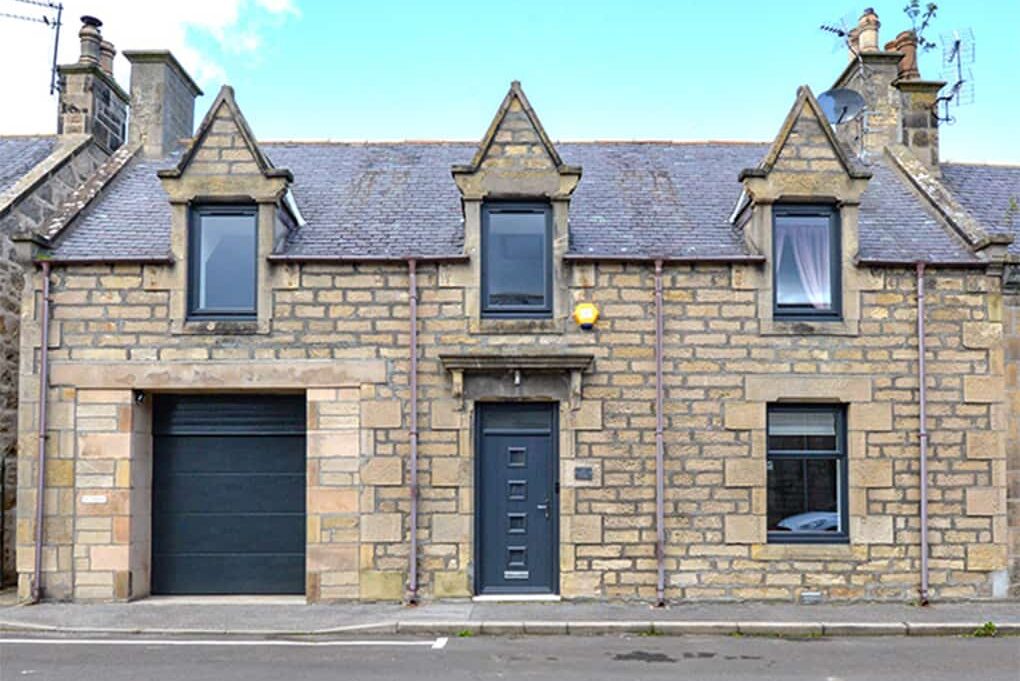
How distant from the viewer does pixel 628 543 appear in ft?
40.1

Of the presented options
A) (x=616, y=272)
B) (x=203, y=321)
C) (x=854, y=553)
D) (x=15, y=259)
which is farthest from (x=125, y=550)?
(x=854, y=553)

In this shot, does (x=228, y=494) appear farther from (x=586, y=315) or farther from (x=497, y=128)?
(x=497, y=128)

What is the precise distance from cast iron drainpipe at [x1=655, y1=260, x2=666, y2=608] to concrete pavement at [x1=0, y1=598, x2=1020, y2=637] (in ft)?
1.33

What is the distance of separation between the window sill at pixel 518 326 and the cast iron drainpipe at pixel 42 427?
17.8 ft

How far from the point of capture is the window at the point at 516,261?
1262 centimetres

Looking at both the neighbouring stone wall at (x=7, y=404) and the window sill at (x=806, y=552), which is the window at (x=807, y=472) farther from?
the neighbouring stone wall at (x=7, y=404)

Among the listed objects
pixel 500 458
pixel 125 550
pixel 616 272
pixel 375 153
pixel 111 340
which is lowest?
pixel 125 550

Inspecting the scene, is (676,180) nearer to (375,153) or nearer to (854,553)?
(375,153)

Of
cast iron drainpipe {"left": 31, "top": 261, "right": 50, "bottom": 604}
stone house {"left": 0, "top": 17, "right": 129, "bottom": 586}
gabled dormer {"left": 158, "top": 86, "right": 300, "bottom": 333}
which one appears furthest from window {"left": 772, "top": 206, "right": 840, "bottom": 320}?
stone house {"left": 0, "top": 17, "right": 129, "bottom": 586}

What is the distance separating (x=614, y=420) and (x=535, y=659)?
149 inches

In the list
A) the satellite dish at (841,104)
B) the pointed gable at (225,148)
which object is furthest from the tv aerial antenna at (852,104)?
the pointed gable at (225,148)

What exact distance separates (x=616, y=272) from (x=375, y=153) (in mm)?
5570

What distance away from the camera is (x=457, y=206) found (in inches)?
556

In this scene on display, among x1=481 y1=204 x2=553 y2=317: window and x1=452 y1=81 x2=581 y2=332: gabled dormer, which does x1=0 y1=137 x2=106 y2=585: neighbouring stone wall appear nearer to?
x1=452 y1=81 x2=581 y2=332: gabled dormer
